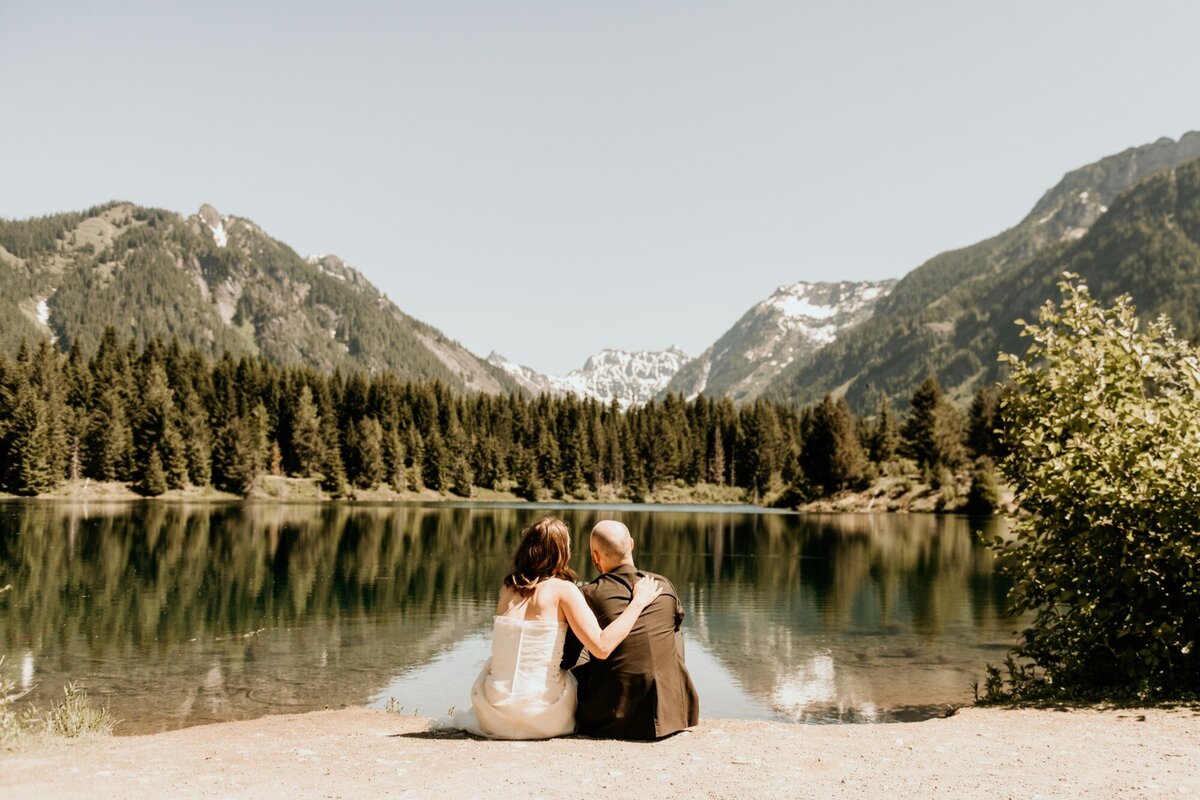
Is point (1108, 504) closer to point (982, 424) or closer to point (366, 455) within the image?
point (982, 424)

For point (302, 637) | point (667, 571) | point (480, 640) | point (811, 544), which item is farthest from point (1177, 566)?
point (811, 544)

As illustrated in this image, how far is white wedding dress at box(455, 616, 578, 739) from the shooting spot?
9.76m

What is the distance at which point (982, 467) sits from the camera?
107375mm

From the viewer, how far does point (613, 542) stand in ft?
32.6

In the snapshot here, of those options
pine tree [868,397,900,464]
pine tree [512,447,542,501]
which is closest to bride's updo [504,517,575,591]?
pine tree [868,397,900,464]

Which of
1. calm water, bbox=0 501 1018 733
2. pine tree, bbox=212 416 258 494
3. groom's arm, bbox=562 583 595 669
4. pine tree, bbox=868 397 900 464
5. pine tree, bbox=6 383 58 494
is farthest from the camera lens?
pine tree, bbox=868 397 900 464

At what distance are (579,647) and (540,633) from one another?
0.64 m

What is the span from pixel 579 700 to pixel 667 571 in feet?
127

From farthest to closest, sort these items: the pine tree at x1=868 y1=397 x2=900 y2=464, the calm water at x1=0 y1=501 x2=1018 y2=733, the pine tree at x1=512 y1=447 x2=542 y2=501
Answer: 1. the pine tree at x1=512 y1=447 x2=542 y2=501
2. the pine tree at x1=868 y1=397 x2=900 y2=464
3. the calm water at x1=0 y1=501 x2=1018 y2=733

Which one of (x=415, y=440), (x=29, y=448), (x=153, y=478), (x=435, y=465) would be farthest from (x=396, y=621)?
(x=415, y=440)

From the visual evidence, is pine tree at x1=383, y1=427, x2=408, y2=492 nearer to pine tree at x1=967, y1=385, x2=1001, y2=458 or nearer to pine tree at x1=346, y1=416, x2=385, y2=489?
pine tree at x1=346, y1=416, x2=385, y2=489

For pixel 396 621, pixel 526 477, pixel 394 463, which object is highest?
pixel 394 463

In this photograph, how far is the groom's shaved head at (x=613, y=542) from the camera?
991cm

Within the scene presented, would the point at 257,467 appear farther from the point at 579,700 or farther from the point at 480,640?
the point at 579,700
